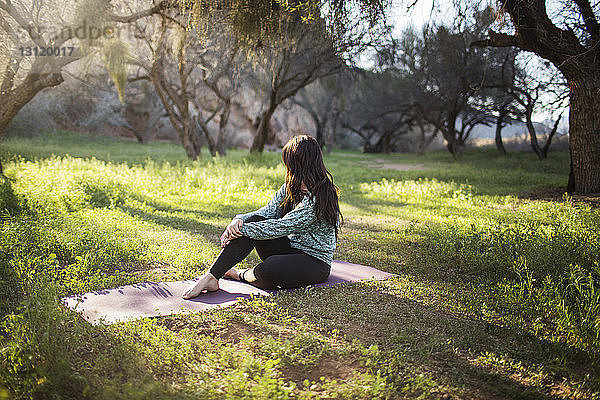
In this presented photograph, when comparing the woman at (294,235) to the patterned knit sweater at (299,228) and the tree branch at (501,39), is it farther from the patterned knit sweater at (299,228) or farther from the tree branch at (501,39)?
the tree branch at (501,39)

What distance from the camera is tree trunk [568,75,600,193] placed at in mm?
8367

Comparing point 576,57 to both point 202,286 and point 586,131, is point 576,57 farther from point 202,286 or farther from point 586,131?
point 202,286

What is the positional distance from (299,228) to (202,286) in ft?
3.07

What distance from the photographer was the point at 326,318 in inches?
138

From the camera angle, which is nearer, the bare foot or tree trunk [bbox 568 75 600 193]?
the bare foot

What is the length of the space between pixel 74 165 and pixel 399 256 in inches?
357

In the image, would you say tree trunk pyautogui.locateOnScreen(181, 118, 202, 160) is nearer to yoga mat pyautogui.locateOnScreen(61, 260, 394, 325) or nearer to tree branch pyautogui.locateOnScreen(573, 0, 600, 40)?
tree branch pyautogui.locateOnScreen(573, 0, 600, 40)

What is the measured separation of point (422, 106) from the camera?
26.7 meters

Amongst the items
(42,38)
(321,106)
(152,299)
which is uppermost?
(321,106)

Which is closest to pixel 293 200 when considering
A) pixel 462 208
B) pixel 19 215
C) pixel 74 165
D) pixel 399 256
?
pixel 399 256

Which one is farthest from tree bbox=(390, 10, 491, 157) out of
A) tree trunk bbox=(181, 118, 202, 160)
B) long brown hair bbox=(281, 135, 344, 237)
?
long brown hair bbox=(281, 135, 344, 237)

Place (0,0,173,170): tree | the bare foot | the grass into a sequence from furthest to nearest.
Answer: (0,0,173,170): tree → the bare foot → the grass

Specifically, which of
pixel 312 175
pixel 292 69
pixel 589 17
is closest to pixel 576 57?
pixel 589 17

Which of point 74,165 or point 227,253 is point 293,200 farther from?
point 74,165
